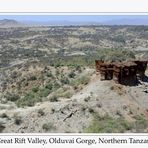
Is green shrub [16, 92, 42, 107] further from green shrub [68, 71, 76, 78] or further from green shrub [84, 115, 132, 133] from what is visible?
green shrub [68, 71, 76, 78]

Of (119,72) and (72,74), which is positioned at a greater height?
(119,72)

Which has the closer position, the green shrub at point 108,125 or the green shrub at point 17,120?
the green shrub at point 108,125

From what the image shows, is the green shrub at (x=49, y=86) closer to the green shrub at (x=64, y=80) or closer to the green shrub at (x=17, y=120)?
the green shrub at (x=64, y=80)

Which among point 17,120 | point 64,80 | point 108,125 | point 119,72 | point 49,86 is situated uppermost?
point 119,72

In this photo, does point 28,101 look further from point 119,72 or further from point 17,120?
point 17,120

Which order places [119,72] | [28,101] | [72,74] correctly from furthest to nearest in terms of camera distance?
[72,74]
[28,101]
[119,72]

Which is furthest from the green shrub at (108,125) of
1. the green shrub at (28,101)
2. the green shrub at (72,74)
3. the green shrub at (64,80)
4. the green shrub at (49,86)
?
the green shrub at (72,74)

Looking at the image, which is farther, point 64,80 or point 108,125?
point 64,80

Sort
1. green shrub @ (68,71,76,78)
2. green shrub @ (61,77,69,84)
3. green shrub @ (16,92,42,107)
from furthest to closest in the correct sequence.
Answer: green shrub @ (68,71,76,78) → green shrub @ (61,77,69,84) → green shrub @ (16,92,42,107)

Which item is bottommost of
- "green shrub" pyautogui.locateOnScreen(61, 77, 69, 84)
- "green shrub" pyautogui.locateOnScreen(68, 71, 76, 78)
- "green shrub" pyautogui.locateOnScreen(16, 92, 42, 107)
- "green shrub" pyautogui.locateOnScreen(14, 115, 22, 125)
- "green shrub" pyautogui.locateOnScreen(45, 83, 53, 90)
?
"green shrub" pyautogui.locateOnScreen(45, 83, 53, 90)

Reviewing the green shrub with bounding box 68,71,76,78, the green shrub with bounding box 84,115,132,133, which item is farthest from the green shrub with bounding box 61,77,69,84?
the green shrub with bounding box 84,115,132,133

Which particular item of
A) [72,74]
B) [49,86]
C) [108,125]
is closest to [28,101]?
[108,125]

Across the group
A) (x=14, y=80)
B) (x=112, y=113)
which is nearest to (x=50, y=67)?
(x=14, y=80)
